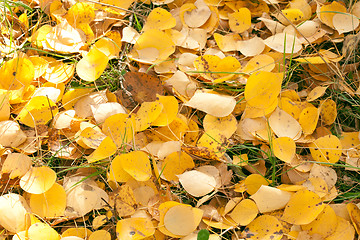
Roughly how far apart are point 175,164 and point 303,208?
12.3 inches

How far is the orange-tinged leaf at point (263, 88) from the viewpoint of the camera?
3.36 feet

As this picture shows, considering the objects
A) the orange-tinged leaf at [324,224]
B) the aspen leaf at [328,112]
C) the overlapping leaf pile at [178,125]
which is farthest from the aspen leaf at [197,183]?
the aspen leaf at [328,112]

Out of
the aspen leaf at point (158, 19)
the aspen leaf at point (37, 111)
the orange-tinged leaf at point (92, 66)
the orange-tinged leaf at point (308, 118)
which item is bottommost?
the orange-tinged leaf at point (308, 118)

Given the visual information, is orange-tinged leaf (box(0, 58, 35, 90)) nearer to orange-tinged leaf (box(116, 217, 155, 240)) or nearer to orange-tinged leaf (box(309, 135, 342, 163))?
orange-tinged leaf (box(116, 217, 155, 240))

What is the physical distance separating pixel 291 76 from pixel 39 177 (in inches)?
28.7

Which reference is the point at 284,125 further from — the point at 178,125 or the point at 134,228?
the point at 134,228

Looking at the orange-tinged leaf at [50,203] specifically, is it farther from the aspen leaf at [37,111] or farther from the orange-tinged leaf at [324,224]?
the orange-tinged leaf at [324,224]

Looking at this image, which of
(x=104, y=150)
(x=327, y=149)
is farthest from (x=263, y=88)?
(x=104, y=150)

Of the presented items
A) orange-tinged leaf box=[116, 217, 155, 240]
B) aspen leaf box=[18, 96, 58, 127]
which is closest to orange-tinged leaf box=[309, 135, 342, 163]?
orange-tinged leaf box=[116, 217, 155, 240]

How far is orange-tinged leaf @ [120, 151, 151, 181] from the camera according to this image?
3.06 feet

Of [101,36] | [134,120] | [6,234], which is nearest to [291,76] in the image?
[134,120]

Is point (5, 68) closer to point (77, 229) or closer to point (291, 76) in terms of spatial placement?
point (77, 229)

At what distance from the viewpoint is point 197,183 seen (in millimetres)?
938

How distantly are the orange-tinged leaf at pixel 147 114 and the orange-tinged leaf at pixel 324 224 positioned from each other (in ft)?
1.42
